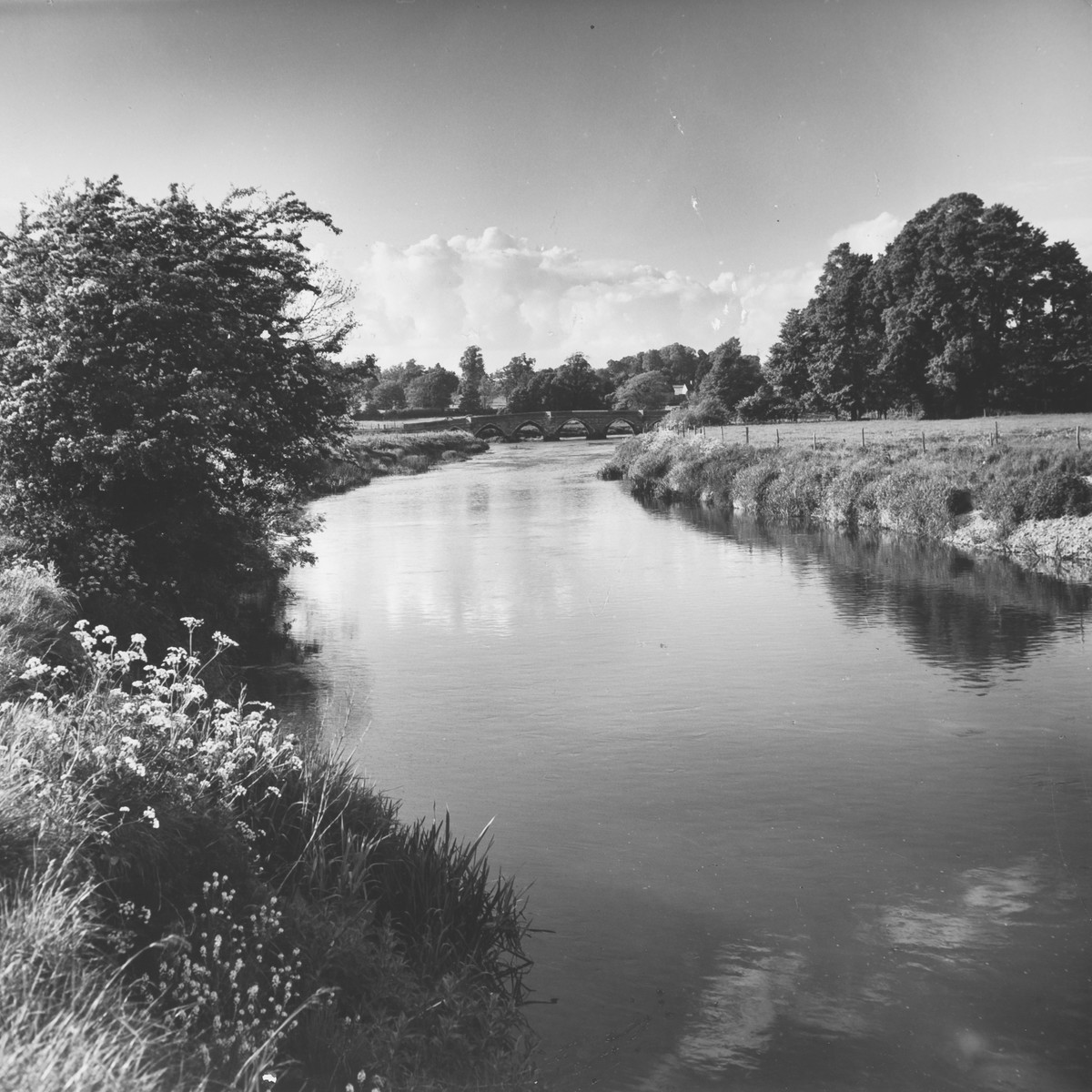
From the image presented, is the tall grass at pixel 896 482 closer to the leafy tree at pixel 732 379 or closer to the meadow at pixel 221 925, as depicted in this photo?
the meadow at pixel 221 925

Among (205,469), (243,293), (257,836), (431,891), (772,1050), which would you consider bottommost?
(772,1050)

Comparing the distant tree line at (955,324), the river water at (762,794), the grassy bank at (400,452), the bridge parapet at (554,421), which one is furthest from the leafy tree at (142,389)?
the bridge parapet at (554,421)

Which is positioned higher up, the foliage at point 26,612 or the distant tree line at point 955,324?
the distant tree line at point 955,324

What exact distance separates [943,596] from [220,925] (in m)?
21.7

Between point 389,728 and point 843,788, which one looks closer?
point 843,788

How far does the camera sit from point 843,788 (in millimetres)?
12383

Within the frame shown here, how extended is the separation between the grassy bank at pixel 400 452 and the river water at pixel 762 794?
35454mm

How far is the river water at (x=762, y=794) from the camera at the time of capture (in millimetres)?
7430

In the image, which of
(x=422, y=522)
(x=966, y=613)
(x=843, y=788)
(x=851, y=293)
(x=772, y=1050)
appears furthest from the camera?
(x=851, y=293)

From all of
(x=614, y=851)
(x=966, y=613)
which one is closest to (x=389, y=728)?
(x=614, y=851)

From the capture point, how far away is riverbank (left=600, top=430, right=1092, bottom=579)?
1156 inches

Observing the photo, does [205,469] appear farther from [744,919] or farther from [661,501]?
[661,501]

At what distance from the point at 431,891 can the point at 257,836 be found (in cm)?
142

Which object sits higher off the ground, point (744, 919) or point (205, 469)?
point (205, 469)
